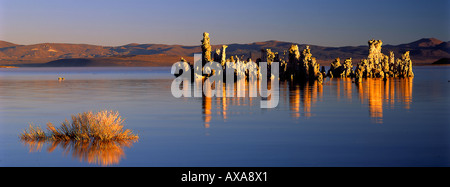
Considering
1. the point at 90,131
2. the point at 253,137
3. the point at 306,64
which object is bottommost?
the point at 253,137

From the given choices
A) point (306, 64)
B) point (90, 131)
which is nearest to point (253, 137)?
point (90, 131)

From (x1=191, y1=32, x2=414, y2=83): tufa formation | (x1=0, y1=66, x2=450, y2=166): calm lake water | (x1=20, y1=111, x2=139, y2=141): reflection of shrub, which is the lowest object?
(x1=0, y1=66, x2=450, y2=166): calm lake water

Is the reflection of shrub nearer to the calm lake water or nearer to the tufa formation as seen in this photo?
the calm lake water

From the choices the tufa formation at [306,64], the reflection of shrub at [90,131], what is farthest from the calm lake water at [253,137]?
the tufa formation at [306,64]

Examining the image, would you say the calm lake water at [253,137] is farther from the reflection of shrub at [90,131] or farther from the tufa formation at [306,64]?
the tufa formation at [306,64]

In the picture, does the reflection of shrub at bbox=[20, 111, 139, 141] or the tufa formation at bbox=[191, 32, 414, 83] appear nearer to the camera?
the reflection of shrub at bbox=[20, 111, 139, 141]

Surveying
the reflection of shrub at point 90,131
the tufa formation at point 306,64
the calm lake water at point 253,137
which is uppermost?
the tufa formation at point 306,64

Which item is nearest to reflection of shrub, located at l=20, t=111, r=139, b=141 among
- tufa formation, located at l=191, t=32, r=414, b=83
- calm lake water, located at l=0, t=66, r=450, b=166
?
calm lake water, located at l=0, t=66, r=450, b=166

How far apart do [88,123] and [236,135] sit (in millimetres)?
4068

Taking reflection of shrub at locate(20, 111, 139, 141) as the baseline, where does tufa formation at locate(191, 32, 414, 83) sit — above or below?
above

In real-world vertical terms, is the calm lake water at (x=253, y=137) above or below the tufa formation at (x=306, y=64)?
below

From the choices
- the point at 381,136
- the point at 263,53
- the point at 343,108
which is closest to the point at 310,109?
the point at 343,108

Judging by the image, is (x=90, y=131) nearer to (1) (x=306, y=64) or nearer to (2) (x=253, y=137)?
(2) (x=253, y=137)
